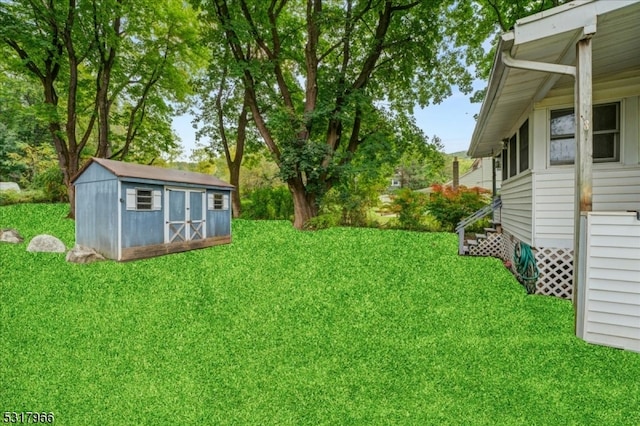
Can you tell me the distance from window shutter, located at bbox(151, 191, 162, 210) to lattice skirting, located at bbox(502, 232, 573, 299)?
715cm

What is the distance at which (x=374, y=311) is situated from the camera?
4035mm

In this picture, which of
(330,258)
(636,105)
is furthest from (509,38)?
(330,258)

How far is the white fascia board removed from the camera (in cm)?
296

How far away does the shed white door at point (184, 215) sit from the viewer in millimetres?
6625

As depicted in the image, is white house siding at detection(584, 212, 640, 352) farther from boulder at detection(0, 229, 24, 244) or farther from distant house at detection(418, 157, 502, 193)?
distant house at detection(418, 157, 502, 193)

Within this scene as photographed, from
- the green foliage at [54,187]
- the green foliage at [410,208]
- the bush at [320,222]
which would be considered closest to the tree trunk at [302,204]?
the bush at [320,222]

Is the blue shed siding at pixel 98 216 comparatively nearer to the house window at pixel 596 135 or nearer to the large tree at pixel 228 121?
the large tree at pixel 228 121

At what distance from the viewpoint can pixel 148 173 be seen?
637 centimetres

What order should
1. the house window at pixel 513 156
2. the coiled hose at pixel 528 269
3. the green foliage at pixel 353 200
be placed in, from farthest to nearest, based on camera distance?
the green foliage at pixel 353 200 < the house window at pixel 513 156 < the coiled hose at pixel 528 269

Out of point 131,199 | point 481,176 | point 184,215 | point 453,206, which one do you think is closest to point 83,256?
point 131,199

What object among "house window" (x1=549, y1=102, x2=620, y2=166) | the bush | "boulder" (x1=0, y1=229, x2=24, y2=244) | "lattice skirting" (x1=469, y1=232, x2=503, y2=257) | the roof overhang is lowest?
"lattice skirting" (x1=469, y1=232, x2=503, y2=257)

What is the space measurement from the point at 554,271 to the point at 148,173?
7743 millimetres

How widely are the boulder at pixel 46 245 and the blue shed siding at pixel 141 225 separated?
1951 millimetres

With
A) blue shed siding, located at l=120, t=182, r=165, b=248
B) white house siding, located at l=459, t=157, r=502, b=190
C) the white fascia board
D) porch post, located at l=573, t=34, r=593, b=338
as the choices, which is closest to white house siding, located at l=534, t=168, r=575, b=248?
porch post, located at l=573, t=34, r=593, b=338
